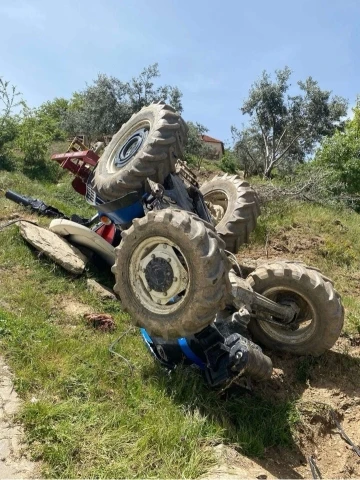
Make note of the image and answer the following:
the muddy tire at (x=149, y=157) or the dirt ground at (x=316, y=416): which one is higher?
the muddy tire at (x=149, y=157)

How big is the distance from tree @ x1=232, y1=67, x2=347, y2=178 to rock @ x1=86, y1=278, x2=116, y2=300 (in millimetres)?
19349

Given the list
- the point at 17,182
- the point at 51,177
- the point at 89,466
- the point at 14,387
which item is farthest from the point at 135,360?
the point at 51,177

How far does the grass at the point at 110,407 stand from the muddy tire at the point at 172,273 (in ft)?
1.76

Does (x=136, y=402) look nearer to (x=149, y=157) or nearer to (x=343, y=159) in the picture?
(x=149, y=157)

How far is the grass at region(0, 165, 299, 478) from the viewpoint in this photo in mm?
2914

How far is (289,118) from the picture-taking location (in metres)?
24.8

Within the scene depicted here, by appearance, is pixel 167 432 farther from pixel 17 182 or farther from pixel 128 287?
pixel 17 182

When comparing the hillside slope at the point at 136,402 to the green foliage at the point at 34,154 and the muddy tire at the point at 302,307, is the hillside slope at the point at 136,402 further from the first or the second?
the green foliage at the point at 34,154

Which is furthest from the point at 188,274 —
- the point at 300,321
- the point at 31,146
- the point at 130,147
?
the point at 31,146

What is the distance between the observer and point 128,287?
3.92 metres

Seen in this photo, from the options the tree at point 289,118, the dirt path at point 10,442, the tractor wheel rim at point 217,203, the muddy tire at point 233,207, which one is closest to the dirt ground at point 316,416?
the dirt path at point 10,442

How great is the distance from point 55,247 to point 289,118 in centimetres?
2133

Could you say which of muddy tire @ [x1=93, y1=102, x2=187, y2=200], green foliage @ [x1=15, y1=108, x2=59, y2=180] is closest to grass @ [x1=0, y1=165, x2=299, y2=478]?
muddy tire @ [x1=93, y1=102, x2=187, y2=200]

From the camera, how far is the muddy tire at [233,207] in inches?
233
